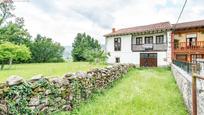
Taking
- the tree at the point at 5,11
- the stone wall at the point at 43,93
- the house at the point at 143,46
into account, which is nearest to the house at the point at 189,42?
the house at the point at 143,46

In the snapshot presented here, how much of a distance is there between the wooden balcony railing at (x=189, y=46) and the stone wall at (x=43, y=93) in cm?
1820

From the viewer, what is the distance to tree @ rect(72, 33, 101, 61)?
4591 centimetres

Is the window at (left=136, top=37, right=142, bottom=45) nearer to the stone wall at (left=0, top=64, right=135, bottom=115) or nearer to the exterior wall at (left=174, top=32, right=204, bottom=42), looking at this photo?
Answer: the exterior wall at (left=174, top=32, right=204, bottom=42)

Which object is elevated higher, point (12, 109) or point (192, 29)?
point (192, 29)

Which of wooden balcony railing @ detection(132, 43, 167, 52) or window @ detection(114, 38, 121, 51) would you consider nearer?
wooden balcony railing @ detection(132, 43, 167, 52)

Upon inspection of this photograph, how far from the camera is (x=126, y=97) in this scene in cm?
864

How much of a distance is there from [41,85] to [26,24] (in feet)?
134

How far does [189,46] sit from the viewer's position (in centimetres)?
2450

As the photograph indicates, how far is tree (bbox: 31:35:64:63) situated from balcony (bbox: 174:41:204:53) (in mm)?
24945

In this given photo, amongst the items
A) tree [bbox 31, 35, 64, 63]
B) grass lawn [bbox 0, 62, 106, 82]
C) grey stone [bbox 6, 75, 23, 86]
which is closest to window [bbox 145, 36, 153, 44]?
grass lawn [bbox 0, 62, 106, 82]

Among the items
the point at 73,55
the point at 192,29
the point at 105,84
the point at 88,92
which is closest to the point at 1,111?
the point at 88,92

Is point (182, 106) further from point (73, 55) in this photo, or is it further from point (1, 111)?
point (73, 55)

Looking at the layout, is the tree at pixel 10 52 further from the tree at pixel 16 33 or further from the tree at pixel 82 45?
the tree at pixel 82 45

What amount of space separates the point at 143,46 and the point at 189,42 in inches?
205
